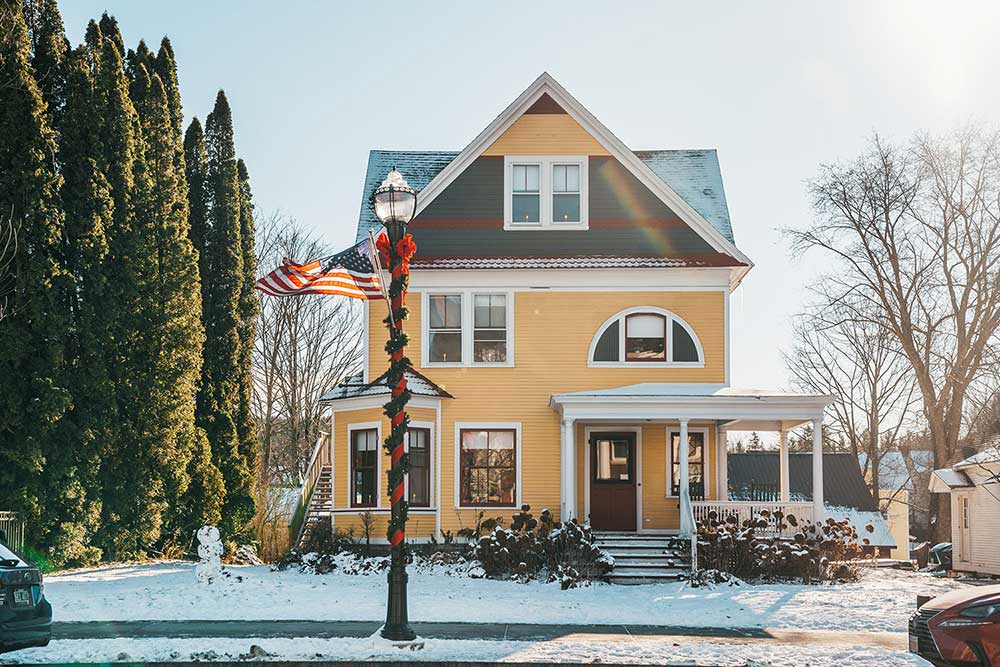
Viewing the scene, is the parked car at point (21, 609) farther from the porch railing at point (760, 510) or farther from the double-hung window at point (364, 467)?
the porch railing at point (760, 510)

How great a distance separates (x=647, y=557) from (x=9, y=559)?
42.3 ft

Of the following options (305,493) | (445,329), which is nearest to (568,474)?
(445,329)

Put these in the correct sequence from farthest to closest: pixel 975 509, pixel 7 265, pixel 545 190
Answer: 1. pixel 975 509
2. pixel 545 190
3. pixel 7 265

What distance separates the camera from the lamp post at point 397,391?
1248 cm

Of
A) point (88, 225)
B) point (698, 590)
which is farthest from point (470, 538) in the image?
point (88, 225)

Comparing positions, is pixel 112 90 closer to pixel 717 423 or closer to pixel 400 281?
pixel 400 281

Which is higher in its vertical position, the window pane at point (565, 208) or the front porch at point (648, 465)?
the window pane at point (565, 208)

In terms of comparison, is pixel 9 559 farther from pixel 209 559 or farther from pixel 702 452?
pixel 702 452

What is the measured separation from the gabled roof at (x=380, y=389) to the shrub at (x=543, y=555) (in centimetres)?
356

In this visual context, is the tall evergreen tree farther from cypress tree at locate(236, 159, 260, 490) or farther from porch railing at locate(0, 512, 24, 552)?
porch railing at locate(0, 512, 24, 552)

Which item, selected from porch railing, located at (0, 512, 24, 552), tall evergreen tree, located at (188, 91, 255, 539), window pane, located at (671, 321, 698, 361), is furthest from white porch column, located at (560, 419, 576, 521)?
porch railing, located at (0, 512, 24, 552)

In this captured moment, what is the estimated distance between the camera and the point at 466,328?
23875 mm

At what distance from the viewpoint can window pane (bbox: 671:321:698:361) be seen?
2362 centimetres

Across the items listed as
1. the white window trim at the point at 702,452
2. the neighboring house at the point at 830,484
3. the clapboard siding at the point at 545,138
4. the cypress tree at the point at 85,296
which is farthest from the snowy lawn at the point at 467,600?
the neighboring house at the point at 830,484
